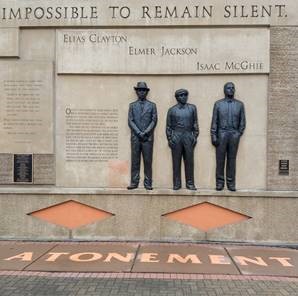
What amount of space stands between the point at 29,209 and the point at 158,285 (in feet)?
12.7

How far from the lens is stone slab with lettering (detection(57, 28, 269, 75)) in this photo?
29.3 feet

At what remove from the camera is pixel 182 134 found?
8.95m

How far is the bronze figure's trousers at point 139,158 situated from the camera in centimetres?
898

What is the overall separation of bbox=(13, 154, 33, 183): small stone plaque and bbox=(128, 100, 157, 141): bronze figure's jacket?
2129 millimetres

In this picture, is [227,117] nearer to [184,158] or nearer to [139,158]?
[184,158]

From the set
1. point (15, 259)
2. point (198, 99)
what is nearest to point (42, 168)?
point (15, 259)

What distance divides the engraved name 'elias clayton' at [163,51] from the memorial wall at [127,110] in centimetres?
2

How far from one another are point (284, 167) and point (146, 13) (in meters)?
4.02

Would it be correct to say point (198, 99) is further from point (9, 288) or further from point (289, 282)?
point (9, 288)

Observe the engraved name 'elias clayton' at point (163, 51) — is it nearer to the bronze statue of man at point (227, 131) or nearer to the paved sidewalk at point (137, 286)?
the bronze statue of man at point (227, 131)

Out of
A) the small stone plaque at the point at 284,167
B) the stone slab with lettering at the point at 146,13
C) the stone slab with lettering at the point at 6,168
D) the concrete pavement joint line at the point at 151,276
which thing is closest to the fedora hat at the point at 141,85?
the stone slab with lettering at the point at 146,13

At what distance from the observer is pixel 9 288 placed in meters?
6.00

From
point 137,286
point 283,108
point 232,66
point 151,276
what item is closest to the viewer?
point 137,286

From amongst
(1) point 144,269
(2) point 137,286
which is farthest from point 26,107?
(2) point 137,286
